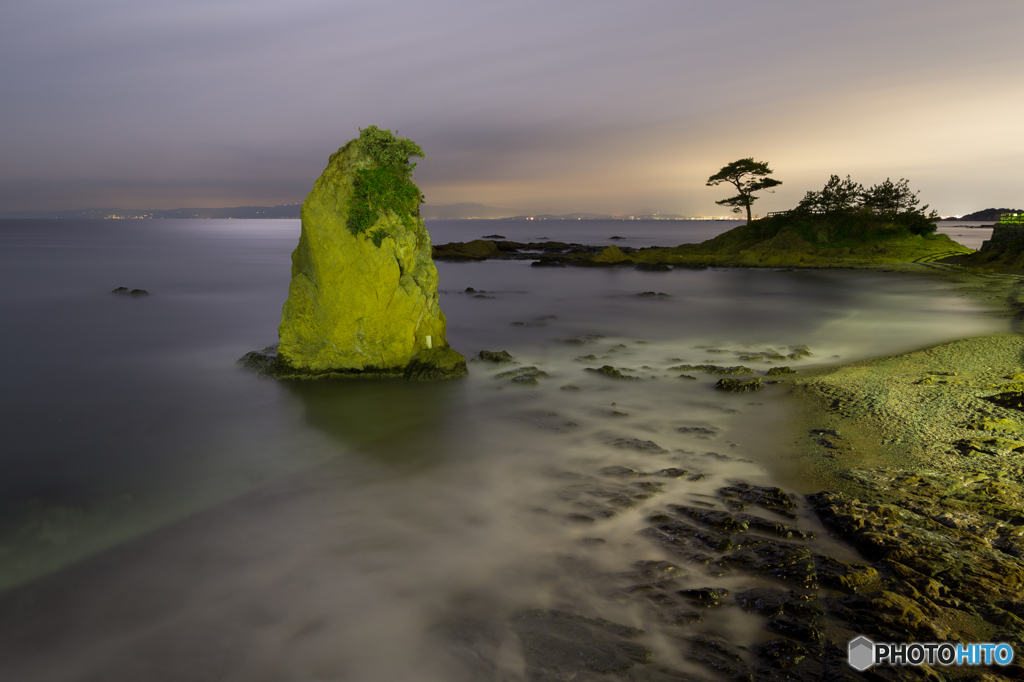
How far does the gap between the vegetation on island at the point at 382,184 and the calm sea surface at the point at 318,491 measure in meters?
3.65

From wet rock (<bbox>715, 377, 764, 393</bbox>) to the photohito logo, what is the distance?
6666 millimetres

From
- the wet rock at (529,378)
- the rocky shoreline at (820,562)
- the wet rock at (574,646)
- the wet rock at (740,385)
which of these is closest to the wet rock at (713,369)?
the wet rock at (740,385)

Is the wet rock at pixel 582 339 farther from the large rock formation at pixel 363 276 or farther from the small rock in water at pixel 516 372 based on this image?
the large rock formation at pixel 363 276

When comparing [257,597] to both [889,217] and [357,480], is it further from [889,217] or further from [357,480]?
[889,217]

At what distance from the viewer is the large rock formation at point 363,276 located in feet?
38.4

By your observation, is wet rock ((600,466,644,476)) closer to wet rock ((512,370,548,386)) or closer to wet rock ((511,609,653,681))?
wet rock ((511,609,653,681))

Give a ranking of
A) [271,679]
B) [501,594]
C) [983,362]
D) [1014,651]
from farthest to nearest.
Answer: [983,362] → [501,594] → [271,679] → [1014,651]

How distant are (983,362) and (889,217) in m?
41.4

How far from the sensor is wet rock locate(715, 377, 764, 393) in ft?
34.0

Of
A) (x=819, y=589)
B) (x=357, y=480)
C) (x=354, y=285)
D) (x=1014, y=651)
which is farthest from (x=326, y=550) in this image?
(x=354, y=285)

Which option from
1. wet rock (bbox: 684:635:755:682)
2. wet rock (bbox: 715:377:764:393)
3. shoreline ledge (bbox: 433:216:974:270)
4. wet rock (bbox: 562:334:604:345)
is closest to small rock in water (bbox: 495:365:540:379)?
wet rock (bbox: 562:334:604:345)

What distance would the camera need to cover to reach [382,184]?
11734mm

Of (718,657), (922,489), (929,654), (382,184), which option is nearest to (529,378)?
(382,184)

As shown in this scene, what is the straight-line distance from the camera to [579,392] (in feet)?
35.9
